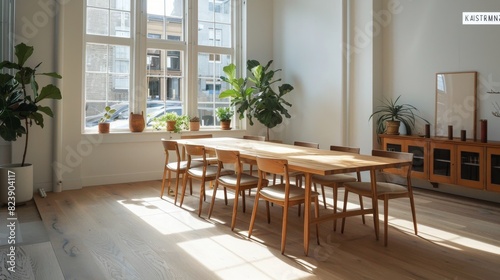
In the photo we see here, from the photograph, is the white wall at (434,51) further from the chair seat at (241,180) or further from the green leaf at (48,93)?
the green leaf at (48,93)

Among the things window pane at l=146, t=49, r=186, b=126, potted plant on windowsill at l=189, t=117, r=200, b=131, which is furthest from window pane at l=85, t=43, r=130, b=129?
potted plant on windowsill at l=189, t=117, r=200, b=131

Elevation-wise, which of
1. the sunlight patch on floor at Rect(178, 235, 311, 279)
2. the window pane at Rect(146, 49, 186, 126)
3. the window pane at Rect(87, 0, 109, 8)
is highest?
the window pane at Rect(87, 0, 109, 8)

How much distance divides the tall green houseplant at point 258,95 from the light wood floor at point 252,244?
2390 mm

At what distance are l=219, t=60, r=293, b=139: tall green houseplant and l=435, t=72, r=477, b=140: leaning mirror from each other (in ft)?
8.24

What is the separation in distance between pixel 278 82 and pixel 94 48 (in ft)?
11.6

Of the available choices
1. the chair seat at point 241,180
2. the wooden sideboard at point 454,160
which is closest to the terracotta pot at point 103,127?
the chair seat at point 241,180

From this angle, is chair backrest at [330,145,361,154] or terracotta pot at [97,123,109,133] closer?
chair backrest at [330,145,361,154]

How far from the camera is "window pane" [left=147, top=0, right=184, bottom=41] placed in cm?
678

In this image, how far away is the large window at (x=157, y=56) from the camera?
6355 millimetres

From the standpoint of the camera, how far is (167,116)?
22.3 feet

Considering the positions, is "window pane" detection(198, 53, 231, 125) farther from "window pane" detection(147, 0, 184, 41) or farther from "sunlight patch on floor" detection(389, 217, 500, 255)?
"sunlight patch on floor" detection(389, 217, 500, 255)

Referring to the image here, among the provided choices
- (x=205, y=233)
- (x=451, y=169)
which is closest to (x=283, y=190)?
(x=205, y=233)

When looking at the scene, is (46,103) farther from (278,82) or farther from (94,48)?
(278,82)

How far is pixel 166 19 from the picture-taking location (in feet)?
22.8
